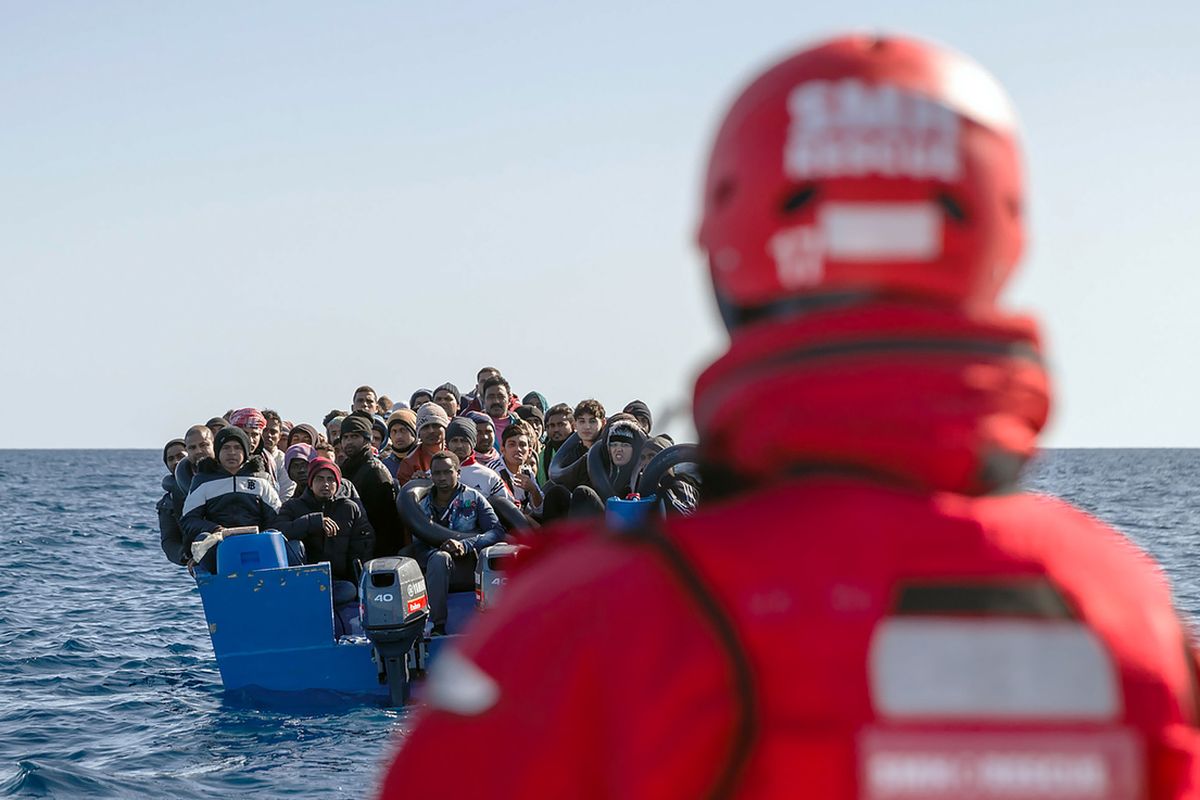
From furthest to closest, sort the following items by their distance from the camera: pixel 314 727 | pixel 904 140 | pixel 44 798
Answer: pixel 314 727, pixel 44 798, pixel 904 140

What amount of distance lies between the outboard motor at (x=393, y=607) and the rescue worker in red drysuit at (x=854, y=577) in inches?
341

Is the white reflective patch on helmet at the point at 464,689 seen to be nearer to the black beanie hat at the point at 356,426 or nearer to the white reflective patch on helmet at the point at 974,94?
the white reflective patch on helmet at the point at 974,94

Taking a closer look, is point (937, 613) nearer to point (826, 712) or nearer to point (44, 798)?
point (826, 712)

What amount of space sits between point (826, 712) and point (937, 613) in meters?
0.15

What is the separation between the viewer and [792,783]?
1308 mm

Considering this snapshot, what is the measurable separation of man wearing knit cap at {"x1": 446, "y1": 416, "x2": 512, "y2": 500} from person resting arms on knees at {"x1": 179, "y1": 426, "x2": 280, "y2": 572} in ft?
4.97

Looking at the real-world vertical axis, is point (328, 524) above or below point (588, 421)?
below

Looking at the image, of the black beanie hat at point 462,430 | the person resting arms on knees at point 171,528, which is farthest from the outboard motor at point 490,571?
the person resting arms on knees at point 171,528

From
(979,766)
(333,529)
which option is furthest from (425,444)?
(979,766)

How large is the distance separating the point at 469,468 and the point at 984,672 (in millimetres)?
9783

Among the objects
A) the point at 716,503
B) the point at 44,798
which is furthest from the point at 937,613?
the point at 44,798

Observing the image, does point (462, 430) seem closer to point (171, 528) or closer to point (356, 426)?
point (356, 426)

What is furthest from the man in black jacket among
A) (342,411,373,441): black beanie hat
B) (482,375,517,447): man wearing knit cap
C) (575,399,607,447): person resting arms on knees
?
(482,375,517,447): man wearing knit cap

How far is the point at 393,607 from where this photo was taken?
392 inches
